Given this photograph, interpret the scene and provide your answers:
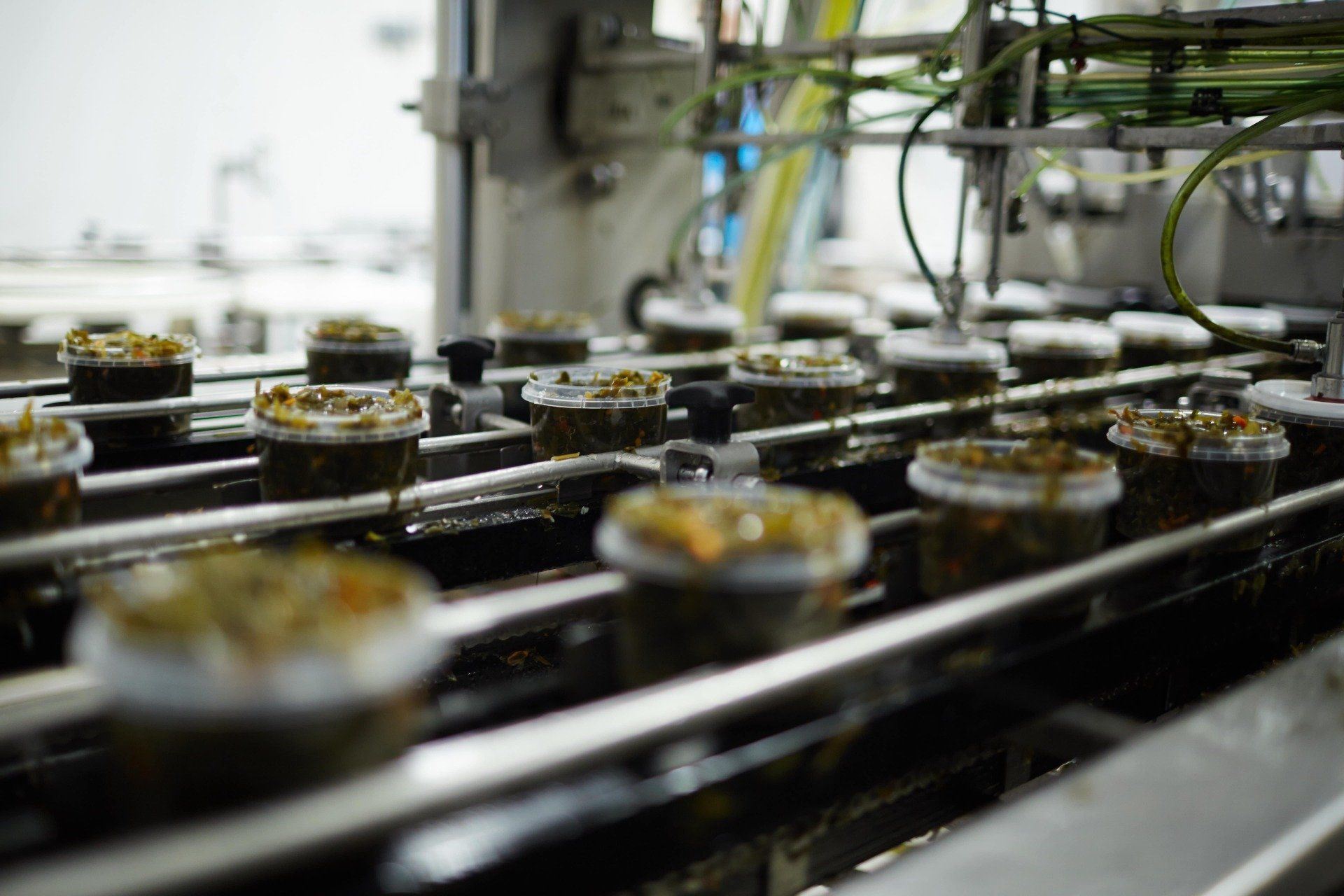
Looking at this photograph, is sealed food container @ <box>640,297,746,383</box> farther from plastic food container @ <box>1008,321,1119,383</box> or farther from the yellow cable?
the yellow cable

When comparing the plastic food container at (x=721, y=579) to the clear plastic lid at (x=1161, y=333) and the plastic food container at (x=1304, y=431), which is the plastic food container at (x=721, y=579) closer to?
the plastic food container at (x=1304, y=431)

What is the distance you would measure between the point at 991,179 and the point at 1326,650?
29.3 inches

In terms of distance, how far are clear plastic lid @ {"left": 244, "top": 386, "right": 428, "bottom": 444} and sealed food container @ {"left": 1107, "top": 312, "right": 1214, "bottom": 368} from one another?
1.41m

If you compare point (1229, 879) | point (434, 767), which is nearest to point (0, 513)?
point (434, 767)

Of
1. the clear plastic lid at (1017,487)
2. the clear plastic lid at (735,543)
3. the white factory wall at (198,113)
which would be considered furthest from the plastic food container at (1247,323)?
the white factory wall at (198,113)

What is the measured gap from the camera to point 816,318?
83.9 inches

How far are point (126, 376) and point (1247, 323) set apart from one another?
1827mm

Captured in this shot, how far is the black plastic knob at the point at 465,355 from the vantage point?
125cm

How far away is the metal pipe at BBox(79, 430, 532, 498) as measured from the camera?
2.87 feet

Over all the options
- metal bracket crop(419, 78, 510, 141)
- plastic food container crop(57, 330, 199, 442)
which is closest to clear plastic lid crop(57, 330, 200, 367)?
plastic food container crop(57, 330, 199, 442)

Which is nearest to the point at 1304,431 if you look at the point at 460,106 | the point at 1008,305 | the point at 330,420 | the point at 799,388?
the point at 799,388

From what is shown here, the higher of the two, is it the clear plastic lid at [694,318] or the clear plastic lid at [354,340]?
the clear plastic lid at [694,318]

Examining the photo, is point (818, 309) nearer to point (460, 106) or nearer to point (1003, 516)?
point (460, 106)

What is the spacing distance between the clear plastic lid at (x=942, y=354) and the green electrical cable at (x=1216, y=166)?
0.32 metres
